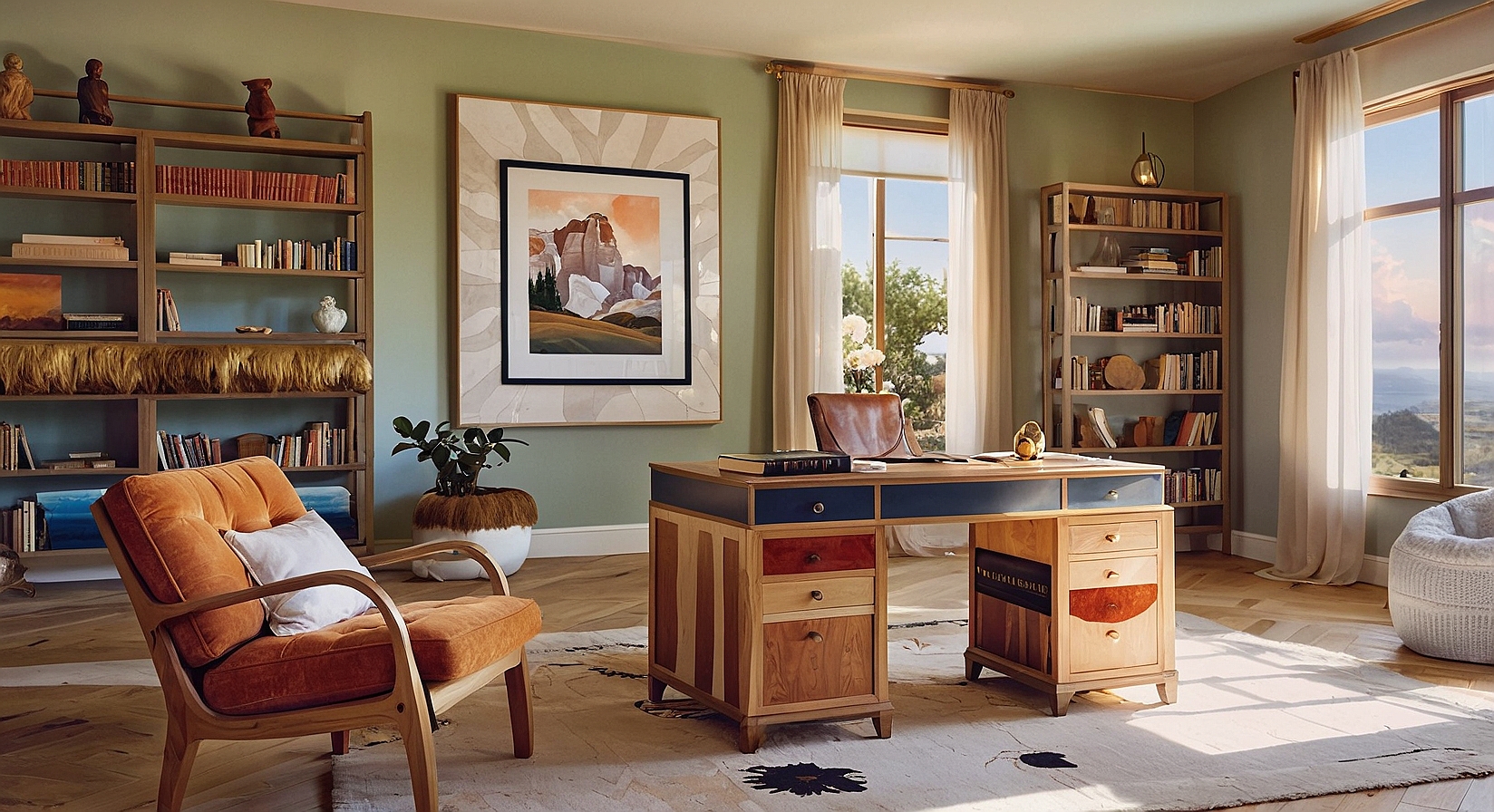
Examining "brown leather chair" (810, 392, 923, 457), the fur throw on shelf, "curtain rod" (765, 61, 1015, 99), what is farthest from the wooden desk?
"curtain rod" (765, 61, 1015, 99)

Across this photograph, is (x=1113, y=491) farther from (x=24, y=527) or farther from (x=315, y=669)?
(x=24, y=527)

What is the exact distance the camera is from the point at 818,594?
3096 mm

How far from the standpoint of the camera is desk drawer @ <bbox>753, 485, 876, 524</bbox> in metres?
3.03

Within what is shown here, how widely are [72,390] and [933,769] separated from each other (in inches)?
167

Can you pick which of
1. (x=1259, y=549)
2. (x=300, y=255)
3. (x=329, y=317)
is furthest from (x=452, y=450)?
(x=1259, y=549)

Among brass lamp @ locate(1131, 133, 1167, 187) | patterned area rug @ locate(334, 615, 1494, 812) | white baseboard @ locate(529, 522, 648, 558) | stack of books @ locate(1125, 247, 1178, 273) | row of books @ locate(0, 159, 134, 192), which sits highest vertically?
brass lamp @ locate(1131, 133, 1167, 187)

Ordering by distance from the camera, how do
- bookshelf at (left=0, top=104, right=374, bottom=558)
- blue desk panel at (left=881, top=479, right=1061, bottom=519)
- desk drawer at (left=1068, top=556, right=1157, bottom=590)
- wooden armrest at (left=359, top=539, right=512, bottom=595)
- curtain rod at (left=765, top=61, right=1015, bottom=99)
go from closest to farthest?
wooden armrest at (left=359, top=539, right=512, bottom=595) → blue desk panel at (left=881, top=479, right=1061, bottom=519) → desk drawer at (left=1068, top=556, right=1157, bottom=590) → bookshelf at (left=0, top=104, right=374, bottom=558) → curtain rod at (left=765, top=61, right=1015, bottom=99)

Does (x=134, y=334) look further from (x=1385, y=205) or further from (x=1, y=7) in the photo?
(x=1385, y=205)

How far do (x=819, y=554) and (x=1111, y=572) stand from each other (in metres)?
1.00

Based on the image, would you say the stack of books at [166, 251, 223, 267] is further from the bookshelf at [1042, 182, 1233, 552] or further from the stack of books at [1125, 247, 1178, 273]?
the stack of books at [1125, 247, 1178, 273]

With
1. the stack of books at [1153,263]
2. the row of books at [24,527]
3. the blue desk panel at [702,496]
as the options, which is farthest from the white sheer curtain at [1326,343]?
the row of books at [24,527]

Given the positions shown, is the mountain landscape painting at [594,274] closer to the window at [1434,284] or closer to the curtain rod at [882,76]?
the curtain rod at [882,76]

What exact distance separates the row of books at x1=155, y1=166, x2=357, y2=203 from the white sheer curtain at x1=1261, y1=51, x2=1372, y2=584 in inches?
200

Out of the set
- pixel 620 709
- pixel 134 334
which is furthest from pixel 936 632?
pixel 134 334
